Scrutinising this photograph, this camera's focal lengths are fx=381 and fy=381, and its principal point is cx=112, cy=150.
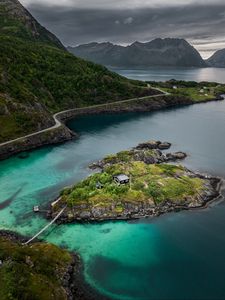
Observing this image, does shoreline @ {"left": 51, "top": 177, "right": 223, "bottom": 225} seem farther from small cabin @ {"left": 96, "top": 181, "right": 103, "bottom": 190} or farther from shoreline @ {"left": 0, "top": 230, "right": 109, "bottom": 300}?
shoreline @ {"left": 0, "top": 230, "right": 109, "bottom": 300}

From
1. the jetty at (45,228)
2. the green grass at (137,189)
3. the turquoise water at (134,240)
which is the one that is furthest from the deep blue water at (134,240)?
the green grass at (137,189)

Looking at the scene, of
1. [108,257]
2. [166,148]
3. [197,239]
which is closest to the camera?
[108,257]

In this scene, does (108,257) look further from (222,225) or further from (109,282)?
(222,225)

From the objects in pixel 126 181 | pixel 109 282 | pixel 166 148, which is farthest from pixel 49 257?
pixel 166 148

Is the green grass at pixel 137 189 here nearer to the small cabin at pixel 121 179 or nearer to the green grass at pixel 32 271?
the small cabin at pixel 121 179

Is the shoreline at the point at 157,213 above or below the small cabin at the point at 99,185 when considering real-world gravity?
below

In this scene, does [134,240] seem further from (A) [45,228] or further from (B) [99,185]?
(B) [99,185]

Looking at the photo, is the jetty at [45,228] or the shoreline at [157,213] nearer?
the jetty at [45,228]
